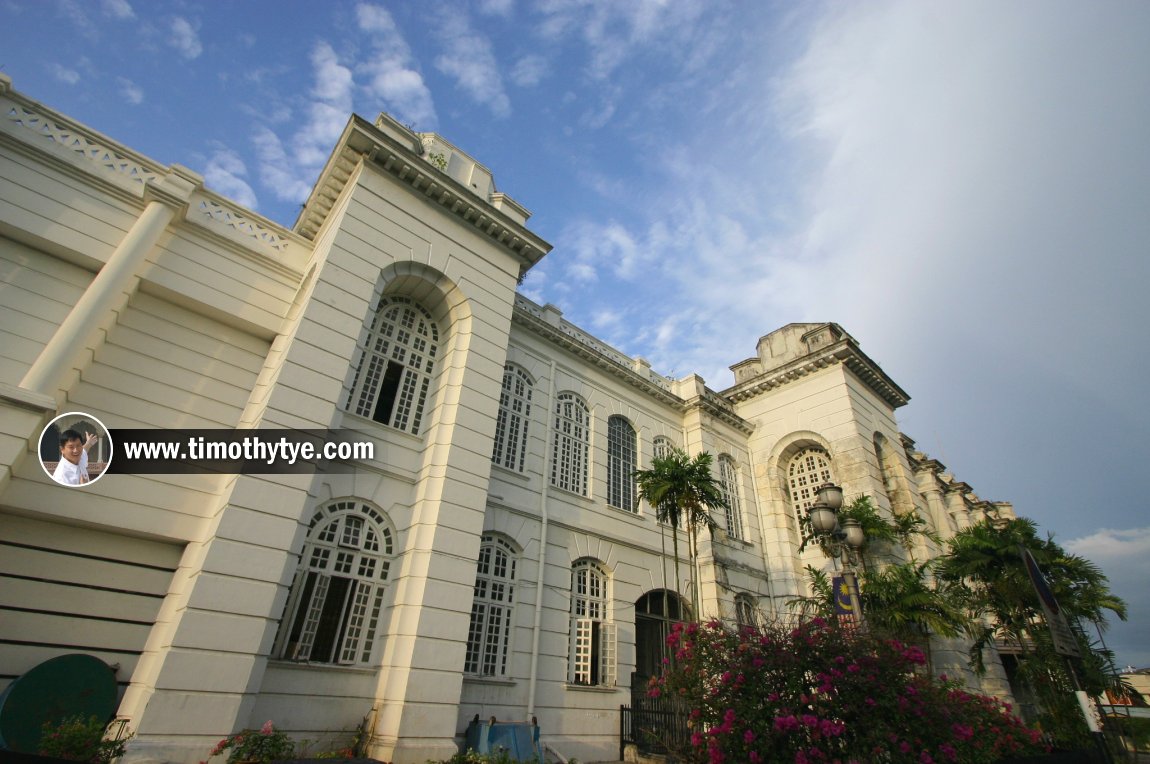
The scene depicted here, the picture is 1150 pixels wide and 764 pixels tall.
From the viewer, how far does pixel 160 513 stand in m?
9.44

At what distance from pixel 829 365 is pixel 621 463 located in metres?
9.02

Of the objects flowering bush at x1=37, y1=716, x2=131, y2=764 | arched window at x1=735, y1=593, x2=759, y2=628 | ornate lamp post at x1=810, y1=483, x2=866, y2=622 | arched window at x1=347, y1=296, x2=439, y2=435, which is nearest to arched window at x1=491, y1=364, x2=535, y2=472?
arched window at x1=347, y1=296, x2=439, y2=435

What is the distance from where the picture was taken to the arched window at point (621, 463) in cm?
1675

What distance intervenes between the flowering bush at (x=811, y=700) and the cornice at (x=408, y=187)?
10455 millimetres

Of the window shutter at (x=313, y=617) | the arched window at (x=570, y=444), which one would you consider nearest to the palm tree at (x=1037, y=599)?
the arched window at (x=570, y=444)

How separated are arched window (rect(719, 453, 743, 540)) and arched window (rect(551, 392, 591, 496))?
5378 mm

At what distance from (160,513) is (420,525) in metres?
4.27

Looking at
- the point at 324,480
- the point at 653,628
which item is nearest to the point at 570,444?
the point at 653,628

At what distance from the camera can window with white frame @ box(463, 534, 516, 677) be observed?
11711 millimetres

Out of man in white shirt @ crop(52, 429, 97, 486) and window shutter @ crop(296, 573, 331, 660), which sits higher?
man in white shirt @ crop(52, 429, 97, 486)

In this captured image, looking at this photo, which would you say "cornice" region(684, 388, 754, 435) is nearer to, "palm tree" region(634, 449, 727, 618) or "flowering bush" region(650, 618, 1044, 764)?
"palm tree" region(634, 449, 727, 618)

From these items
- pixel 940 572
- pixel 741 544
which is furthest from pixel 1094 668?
pixel 741 544

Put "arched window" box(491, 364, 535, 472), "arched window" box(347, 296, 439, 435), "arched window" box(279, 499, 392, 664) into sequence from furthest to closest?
1. "arched window" box(491, 364, 535, 472)
2. "arched window" box(347, 296, 439, 435)
3. "arched window" box(279, 499, 392, 664)

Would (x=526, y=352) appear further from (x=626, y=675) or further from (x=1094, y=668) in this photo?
(x=1094, y=668)
